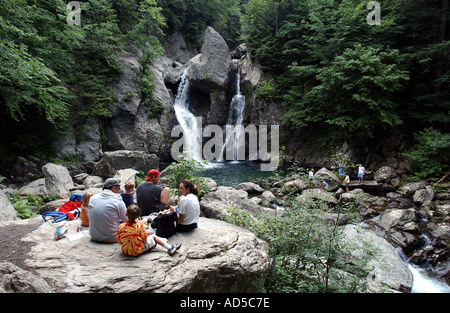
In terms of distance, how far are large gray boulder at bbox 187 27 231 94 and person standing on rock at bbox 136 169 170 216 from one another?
62.8 feet

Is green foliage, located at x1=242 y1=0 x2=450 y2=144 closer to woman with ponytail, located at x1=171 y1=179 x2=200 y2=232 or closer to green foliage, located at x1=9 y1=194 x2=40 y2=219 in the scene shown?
woman with ponytail, located at x1=171 y1=179 x2=200 y2=232

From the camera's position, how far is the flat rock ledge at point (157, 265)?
112 inches

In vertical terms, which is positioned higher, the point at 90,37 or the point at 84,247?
the point at 90,37

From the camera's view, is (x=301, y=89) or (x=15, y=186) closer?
(x=15, y=186)

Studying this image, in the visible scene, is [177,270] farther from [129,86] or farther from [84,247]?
[129,86]

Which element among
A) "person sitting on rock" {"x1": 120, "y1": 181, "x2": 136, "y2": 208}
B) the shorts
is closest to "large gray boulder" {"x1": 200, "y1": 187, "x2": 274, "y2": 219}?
"person sitting on rock" {"x1": 120, "y1": 181, "x2": 136, "y2": 208}

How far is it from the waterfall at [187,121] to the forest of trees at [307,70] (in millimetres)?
4218

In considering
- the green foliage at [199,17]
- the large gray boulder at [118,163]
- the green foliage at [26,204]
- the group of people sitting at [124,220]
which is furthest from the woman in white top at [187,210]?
the green foliage at [199,17]

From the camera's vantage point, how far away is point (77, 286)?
8.98 feet

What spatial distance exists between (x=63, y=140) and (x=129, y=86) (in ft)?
22.4

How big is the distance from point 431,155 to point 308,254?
1356cm

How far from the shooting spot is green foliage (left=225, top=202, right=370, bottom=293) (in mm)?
3488

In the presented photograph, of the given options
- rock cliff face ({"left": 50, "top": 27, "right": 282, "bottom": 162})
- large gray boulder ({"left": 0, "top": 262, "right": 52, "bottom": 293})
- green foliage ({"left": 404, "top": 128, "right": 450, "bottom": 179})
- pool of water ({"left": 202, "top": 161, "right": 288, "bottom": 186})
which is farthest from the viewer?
rock cliff face ({"left": 50, "top": 27, "right": 282, "bottom": 162})
